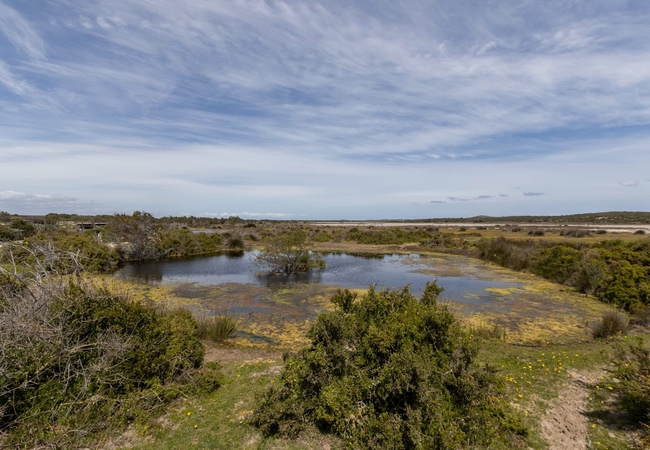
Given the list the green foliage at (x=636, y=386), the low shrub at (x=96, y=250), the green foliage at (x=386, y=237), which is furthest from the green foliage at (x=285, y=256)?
the green foliage at (x=386, y=237)

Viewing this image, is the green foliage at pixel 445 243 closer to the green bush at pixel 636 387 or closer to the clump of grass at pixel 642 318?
the clump of grass at pixel 642 318

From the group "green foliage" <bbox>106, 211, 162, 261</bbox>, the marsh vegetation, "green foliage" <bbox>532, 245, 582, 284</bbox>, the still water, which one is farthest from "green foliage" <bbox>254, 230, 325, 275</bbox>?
"green foliage" <bbox>532, 245, 582, 284</bbox>

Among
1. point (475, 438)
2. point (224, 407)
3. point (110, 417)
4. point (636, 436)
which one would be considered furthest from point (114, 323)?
point (636, 436)

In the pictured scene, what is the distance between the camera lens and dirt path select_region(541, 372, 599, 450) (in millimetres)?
4586

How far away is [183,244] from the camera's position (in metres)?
29.5

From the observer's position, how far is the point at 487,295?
50.3 feet

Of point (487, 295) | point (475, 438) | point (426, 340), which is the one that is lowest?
point (487, 295)

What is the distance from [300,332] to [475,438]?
6986 mm

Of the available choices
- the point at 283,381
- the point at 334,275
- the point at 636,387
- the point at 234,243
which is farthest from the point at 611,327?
the point at 234,243

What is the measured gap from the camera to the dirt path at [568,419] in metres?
4.59

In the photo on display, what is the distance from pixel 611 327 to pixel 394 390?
8989 millimetres

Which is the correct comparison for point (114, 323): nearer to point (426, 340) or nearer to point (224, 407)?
point (224, 407)

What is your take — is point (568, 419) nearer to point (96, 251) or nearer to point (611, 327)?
point (611, 327)

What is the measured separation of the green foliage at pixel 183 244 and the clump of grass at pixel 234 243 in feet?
6.74
